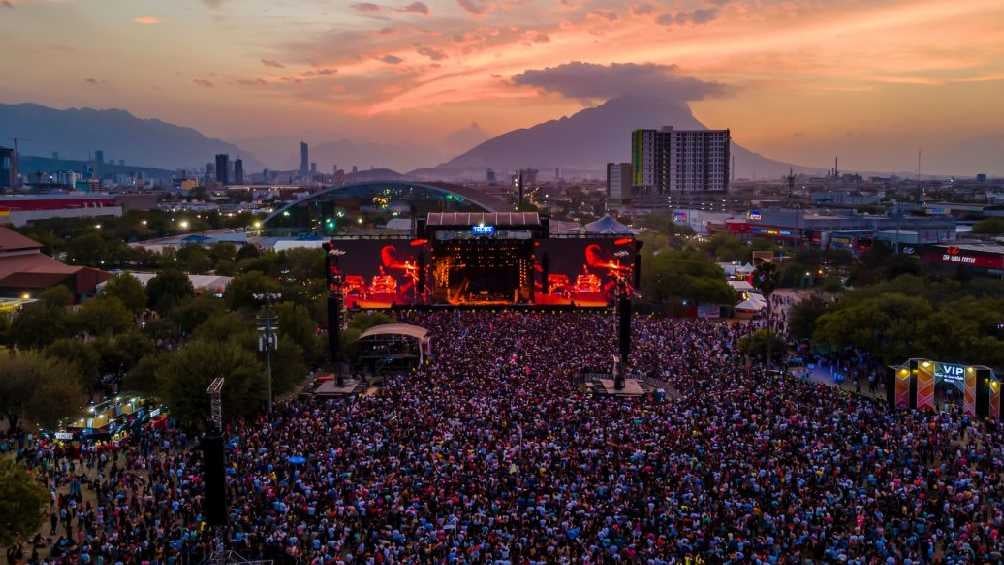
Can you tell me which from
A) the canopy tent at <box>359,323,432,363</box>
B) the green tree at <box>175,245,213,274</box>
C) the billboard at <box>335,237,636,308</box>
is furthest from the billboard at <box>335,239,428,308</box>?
the green tree at <box>175,245,213,274</box>

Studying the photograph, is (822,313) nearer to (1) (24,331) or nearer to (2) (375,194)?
(1) (24,331)

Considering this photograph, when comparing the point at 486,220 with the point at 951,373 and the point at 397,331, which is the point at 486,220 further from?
the point at 951,373

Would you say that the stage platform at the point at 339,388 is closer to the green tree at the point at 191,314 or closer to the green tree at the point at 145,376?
the green tree at the point at 145,376

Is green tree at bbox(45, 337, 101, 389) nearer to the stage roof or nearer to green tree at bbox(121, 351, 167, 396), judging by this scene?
green tree at bbox(121, 351, 167, 396)

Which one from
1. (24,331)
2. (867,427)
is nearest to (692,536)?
(867,427)

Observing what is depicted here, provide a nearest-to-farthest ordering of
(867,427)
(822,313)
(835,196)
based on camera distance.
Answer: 1. (867,427)
2. (822,313)
3. (835,196)

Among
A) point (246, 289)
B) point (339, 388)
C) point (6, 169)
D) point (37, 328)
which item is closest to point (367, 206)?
point (246, 289)
